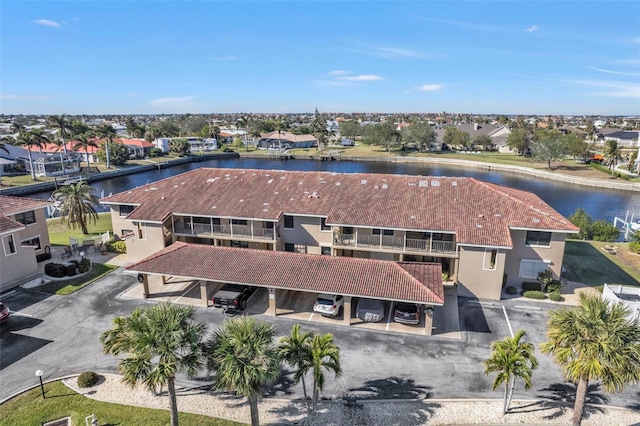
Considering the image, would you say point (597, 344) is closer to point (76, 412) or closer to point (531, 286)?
point (531, 286)

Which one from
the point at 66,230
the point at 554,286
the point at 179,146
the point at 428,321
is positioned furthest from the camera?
the point at 179,146

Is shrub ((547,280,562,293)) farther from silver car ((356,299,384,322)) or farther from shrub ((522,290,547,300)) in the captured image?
silver car ((356,299,384,322))

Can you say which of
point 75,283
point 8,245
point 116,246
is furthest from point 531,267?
point 8,245

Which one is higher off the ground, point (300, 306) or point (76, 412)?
point (300, 306)

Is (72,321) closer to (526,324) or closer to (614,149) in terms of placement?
(526,324)

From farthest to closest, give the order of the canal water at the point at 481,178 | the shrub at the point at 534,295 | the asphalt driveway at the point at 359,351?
the canal water at the point at 481,178
the shrub at the point at 534,295
the asphalt driveway at the point at 359,351

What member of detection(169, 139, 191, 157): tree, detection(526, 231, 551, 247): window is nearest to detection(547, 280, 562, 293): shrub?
detection(526, 231, 551, 247): window

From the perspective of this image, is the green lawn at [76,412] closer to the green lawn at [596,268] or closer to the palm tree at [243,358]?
the palm tree at [243,358]

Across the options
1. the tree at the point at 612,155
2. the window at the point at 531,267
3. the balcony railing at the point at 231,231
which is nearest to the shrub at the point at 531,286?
the window at the point at 531,267
